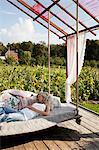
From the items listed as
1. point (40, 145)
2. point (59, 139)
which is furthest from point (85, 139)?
point (40, 145)

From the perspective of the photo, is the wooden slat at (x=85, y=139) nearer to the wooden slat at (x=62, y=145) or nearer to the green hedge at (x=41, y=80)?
the wooden slat at (x=62, y=145)

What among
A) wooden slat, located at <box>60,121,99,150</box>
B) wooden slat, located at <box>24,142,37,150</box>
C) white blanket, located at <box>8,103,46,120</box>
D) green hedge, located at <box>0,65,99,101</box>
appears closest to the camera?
wooden slat, located at <box>24,142,37,150</box>

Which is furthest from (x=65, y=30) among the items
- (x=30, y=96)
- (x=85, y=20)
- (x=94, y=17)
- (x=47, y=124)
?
(x=47, y=124)

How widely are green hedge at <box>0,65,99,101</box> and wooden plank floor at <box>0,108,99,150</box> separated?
2469 mm

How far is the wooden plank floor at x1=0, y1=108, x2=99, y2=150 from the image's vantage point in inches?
136

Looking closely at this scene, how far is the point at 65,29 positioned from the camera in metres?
6.30

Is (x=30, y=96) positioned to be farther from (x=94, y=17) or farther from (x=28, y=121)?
(x=94, y=17)

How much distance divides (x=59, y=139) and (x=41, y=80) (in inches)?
126

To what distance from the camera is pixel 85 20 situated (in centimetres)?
552

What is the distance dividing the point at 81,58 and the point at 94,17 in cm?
104

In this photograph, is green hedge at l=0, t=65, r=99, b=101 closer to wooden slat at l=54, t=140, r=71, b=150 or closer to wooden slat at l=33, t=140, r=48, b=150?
wooden slat at l=33, t=140, r=48, b=150

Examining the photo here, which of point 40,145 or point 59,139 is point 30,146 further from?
point 59,139

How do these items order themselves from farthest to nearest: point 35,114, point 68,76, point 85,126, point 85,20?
point 68,76, point 85,20, point 85,126, point 35,114

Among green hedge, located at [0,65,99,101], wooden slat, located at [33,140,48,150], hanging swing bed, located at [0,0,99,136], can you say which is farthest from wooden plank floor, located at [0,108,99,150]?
green hedge, located at [0,65,99,101]
